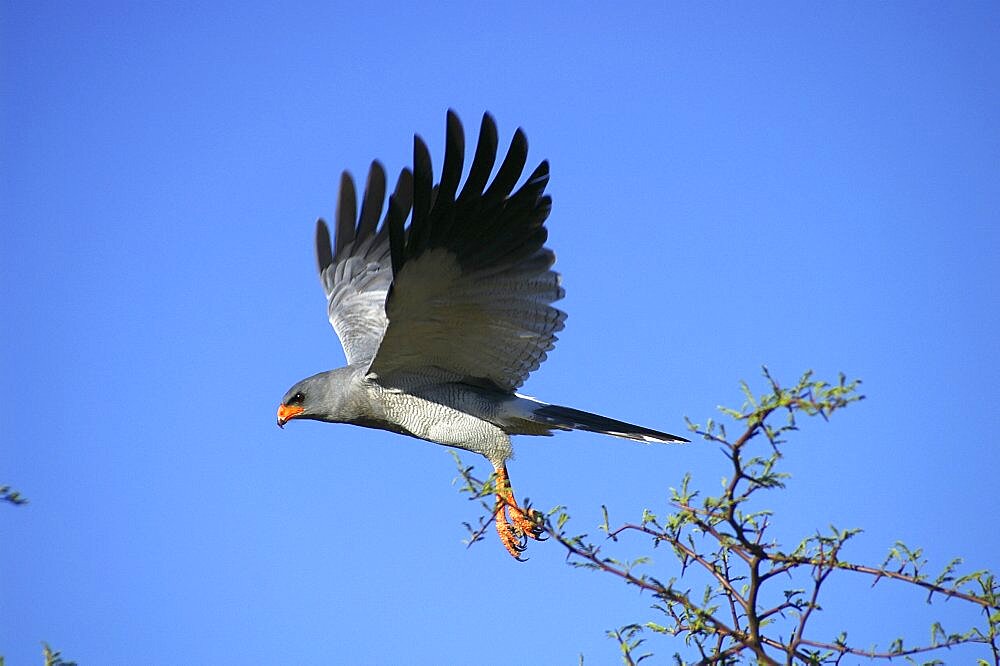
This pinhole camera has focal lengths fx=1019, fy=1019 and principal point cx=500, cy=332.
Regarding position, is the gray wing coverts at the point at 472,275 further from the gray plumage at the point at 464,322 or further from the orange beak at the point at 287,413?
the orange beak at the point at 287,413

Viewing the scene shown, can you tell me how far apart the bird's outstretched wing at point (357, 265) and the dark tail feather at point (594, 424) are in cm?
202

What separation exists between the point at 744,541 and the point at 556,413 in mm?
3735

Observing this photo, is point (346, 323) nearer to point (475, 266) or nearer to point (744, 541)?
point (475, 266)

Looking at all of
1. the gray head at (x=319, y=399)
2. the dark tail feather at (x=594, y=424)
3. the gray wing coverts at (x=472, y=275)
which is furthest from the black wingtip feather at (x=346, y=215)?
the dark tail feather at (x=594, y=424)

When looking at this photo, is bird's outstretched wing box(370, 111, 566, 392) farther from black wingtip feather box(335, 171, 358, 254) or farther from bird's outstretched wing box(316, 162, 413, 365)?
black wingtip feather box(335, 171, 358, 254)

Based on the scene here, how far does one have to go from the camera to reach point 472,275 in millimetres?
6344

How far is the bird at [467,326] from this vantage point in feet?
19.6

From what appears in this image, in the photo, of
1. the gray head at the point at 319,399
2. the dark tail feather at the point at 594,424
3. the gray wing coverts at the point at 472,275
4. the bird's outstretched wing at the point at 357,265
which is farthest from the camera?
the bird's outstretched wing at the point at 357,265

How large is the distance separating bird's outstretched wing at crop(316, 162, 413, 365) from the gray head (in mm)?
951

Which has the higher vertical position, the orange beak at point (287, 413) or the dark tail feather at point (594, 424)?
the orange beak at point (287, 413)

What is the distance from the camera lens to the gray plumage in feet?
19.6

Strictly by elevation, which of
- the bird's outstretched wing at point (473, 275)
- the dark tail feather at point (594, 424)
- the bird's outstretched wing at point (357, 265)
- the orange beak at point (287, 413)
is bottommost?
the dark tail feather at point (594, 424)

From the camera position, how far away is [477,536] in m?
3.71

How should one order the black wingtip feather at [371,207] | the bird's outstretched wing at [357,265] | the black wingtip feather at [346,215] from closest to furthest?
1. the bird's outstretched wing at [357,265]
2. the black wingtip feather at [371,207]
3. the black wingtip feather at [346,215]
